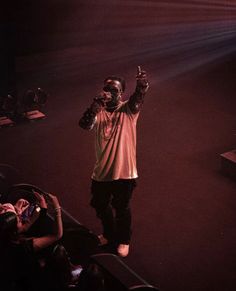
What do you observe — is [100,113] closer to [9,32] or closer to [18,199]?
[18,199]

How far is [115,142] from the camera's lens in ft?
17.3

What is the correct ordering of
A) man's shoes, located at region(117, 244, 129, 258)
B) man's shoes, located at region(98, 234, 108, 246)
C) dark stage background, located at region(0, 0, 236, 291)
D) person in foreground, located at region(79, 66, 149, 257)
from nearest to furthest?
1. person in foreground, located at region(79, 66, 149, 257)
2. man's shoes, located at region(117, 244, 129, 258)
3. man's shoes, located at region(98, 234, 108, 246)
4. dark stage background, located at region(0, 0, 236, 291)

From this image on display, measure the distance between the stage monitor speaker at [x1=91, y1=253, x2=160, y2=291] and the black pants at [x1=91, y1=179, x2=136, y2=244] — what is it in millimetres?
935

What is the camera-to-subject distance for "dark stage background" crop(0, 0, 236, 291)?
6066 millimetres

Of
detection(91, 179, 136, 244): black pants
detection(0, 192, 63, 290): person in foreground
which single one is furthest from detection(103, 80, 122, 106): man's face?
detection(0, 192, 63, 290): person in foreground

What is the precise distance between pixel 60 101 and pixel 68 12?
2905 millimetres

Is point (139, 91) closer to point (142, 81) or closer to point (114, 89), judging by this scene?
point (142, 81)

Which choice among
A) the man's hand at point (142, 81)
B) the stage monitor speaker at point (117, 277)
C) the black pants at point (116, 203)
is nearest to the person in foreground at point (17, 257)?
the stage monitor speaker at point (117, 277)

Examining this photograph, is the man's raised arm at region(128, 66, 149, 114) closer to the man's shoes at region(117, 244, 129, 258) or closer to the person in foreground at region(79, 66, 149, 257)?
the person in foreground at region(79, 66, 149, 257)

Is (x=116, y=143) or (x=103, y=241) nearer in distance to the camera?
(x=116, y=143)

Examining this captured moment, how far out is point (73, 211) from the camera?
6723mm

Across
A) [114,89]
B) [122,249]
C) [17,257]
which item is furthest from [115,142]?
[17,257]

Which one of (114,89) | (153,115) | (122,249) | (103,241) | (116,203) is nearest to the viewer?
(114,89)

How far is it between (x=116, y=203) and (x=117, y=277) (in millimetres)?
1244
